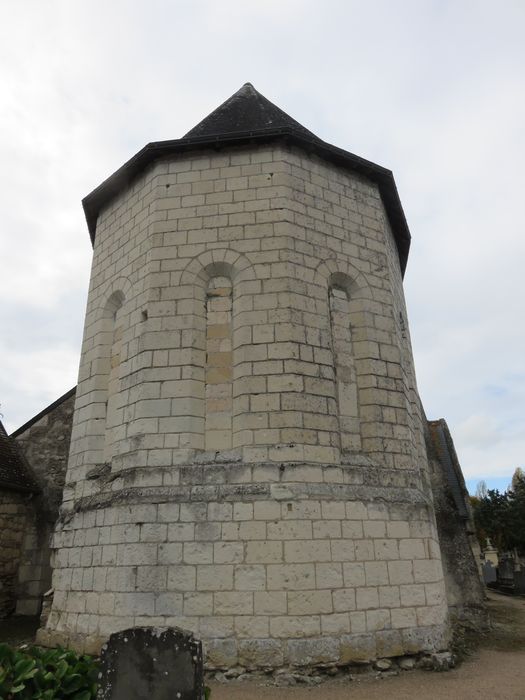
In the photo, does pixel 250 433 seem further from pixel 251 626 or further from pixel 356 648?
pixel 356 648

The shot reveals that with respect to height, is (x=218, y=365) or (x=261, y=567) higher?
(x=218, y=365)

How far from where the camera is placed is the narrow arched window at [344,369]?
6816 millimetres

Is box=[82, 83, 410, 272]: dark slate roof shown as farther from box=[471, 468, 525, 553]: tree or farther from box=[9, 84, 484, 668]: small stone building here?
box=[471, 468, 525, 553]: tree

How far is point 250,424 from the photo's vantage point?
629cm

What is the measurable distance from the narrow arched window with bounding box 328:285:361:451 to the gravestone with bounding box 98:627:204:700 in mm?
3581

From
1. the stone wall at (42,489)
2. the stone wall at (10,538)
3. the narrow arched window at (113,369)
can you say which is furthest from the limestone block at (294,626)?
the stone wall at (10,538)

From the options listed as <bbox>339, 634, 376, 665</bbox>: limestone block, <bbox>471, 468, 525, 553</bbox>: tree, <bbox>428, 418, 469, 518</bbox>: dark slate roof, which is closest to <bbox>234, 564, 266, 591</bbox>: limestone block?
<bbox>339, 634, 376, 665</bbox>: limestone block

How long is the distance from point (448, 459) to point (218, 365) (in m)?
5.79

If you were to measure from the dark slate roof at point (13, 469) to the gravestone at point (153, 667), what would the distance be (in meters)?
6.92

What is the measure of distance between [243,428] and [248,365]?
79 centimetres

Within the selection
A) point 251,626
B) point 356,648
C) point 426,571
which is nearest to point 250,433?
point 251,626

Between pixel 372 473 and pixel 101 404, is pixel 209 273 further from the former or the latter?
pixel 372 473

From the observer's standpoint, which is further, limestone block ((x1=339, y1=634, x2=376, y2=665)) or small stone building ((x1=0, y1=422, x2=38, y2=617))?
small stone building ((x1=0, y1=422, x2=38, y2=617))

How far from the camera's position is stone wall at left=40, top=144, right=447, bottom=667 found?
5.73 metres
